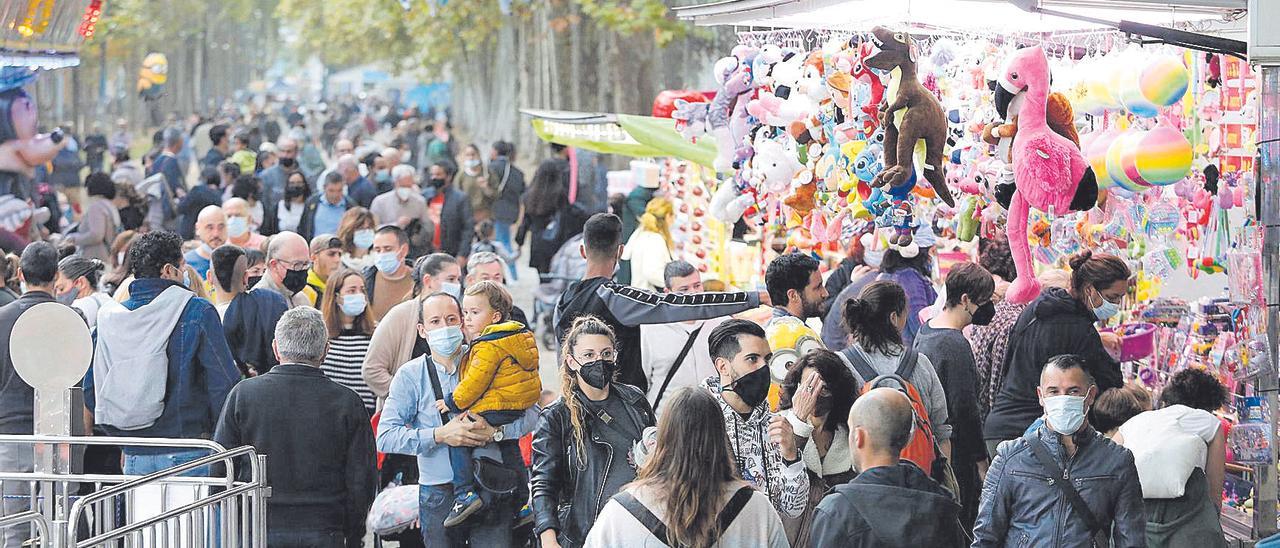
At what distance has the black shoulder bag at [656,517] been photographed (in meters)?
4.78

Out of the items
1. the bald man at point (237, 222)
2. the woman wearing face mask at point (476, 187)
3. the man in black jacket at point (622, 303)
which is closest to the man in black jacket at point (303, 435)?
the man in black jacket at point (622, 303)

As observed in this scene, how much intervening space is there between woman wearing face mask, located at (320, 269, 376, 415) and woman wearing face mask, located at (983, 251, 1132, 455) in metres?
3.17

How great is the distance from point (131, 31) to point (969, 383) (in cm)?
4969

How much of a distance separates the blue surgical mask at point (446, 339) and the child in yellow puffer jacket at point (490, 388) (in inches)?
6.7

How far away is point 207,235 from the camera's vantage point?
1052 cm

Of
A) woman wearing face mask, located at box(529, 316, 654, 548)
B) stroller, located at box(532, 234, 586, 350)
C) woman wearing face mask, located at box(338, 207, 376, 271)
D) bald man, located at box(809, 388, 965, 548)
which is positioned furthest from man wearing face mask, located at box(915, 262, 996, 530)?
stroller, located at box(532, 234, 586, 350)

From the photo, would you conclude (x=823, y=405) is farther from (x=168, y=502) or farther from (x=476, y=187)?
(x=476, y=187)

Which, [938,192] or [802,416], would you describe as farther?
[938,192]

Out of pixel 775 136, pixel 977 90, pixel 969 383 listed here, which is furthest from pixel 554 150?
pixel 969 383

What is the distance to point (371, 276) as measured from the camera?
378 inches

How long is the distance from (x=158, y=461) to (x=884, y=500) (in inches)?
155

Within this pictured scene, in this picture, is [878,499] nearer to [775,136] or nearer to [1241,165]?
[1241,165]

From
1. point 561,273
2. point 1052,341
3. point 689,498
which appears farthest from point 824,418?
point 561,273

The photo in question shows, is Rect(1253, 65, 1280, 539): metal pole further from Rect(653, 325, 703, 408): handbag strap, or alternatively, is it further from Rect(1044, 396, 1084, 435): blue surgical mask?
Rect(653, 325, 703, 408): handbag strap
